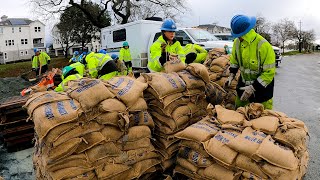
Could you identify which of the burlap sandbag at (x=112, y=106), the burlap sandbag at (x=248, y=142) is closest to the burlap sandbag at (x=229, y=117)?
the burlap sandbag at (x=248, y=142)

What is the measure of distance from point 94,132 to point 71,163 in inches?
14.2

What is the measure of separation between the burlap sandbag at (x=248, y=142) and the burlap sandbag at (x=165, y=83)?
3.34 ft

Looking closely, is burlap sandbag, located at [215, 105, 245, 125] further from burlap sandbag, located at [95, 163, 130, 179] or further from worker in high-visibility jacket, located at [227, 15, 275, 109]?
burlap sandbag, located at [95, 163, 130, 179]

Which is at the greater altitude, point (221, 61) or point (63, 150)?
point (221, 61)

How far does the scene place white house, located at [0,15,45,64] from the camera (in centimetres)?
5562

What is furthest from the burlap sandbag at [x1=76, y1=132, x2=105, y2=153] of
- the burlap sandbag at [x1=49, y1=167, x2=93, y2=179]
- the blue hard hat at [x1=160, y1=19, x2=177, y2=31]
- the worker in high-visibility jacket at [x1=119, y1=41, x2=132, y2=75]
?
the worker in high-visibility jacket at [x1=119, y1=41, x2=132, y2=75]

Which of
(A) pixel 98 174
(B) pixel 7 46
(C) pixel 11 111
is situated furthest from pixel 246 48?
(B) pixel 7 46

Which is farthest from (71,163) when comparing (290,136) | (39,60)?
(39,60)

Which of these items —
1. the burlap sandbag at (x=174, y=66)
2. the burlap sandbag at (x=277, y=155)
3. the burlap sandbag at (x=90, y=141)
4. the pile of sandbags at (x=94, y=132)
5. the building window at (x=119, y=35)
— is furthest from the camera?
the building window at (x=119, y=35)

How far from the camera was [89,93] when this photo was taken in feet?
9.79

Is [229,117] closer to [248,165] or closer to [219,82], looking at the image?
[248,165]

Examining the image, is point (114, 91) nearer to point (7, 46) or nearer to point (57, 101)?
point (57, 101)

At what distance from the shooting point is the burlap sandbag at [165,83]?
3.44 metres

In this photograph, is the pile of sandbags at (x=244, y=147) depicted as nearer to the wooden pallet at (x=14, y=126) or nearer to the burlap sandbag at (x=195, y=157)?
the burlap sandbag at (x=195, y=157)
